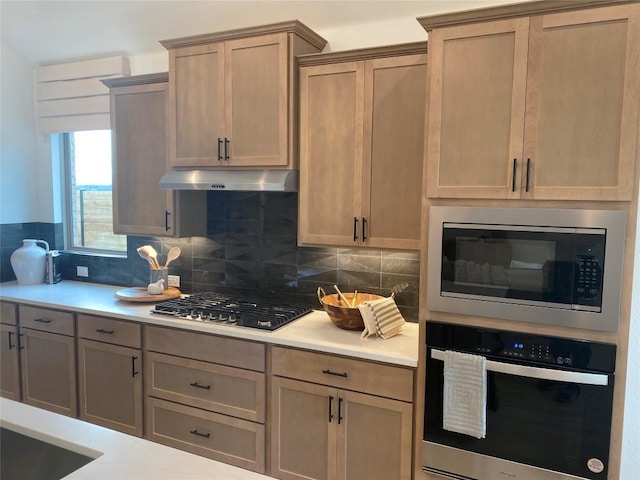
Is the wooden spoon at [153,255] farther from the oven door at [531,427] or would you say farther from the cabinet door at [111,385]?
the oven door at [531,427]

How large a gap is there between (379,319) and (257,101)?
132cm

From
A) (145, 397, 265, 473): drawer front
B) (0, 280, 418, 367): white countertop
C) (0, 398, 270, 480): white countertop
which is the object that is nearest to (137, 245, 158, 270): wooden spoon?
(0, 280, 418, 367): white countertop

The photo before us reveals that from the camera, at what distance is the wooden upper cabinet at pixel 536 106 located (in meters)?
1.72

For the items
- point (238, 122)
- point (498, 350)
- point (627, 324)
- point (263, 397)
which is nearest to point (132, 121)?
point (238, 122)

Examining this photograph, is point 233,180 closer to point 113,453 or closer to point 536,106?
point 536,106

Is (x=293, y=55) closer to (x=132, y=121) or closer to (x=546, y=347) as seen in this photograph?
(x=132, y=121)

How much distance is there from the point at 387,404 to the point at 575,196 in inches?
46.1

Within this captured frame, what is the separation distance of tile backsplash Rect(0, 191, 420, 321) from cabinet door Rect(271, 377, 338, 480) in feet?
2.25

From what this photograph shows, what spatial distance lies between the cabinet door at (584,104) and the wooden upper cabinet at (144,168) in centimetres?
207

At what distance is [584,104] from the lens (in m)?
1.76

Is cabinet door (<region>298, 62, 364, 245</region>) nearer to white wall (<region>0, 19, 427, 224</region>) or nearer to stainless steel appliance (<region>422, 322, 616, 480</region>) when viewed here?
stainless steel appliance (<region>422, 322, 616, 480</region>)

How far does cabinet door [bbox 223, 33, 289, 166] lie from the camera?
2.54m

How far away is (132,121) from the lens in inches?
122

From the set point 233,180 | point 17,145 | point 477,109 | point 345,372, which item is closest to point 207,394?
point 345,372
